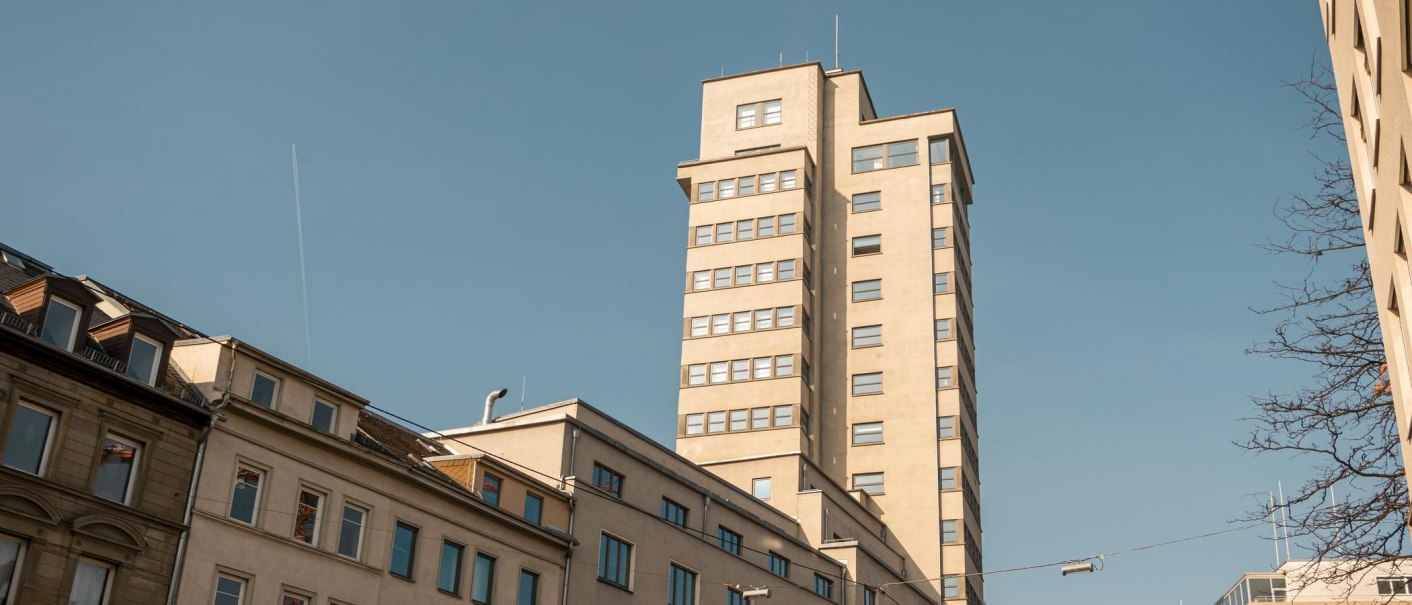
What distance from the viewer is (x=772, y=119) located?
101 m

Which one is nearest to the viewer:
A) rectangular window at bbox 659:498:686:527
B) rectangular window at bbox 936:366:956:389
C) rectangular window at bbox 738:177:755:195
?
rectangular window at bbox 659:498:686:527

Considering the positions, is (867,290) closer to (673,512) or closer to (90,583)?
(673,512)

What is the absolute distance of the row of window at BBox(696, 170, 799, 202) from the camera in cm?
9431

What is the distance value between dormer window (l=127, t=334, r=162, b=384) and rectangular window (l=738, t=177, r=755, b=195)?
207 feet

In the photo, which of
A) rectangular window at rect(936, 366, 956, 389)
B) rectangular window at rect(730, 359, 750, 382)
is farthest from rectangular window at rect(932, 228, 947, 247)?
→ rectangular window at rect(730, 359, 750, 382)

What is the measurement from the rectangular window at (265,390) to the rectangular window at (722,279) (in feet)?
184

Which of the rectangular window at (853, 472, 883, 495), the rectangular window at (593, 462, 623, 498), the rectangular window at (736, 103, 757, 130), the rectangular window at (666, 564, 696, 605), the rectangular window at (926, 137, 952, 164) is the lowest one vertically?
the rectangular window at (666, 564, 696, 605)

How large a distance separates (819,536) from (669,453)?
13.3m

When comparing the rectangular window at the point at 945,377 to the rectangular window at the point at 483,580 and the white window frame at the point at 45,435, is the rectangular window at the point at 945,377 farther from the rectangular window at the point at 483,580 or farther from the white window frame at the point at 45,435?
the white window frame at the point at 45,435

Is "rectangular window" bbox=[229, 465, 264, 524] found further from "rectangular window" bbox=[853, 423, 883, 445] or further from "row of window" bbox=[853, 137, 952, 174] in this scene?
"row of window" bbox=[853, 137, 952, 174]

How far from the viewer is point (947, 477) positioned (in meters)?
86.5

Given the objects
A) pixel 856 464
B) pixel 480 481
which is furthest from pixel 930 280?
pixel 480 481

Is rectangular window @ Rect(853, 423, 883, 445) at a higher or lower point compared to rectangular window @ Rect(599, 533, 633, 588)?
higher

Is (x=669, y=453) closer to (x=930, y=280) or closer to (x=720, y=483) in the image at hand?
(x=720, y=483)
